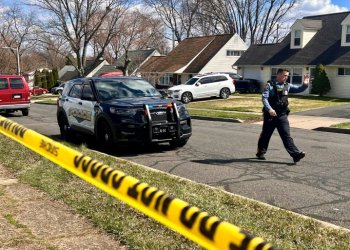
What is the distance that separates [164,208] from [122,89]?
8.00 m

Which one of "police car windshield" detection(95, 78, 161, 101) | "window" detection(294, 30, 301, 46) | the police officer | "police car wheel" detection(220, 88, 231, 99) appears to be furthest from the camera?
"window" detection(294, 30, 301, 46)

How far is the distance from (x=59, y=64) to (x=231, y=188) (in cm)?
9517

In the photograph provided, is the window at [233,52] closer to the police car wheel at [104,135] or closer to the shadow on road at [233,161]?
the police car wheel at [104,135]

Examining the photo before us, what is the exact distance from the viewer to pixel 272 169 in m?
7.97

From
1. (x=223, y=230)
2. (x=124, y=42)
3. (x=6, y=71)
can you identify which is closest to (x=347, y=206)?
(x=223, y=230)

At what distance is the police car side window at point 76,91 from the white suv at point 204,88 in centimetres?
1815

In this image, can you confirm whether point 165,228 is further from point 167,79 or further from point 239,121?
point 167,79

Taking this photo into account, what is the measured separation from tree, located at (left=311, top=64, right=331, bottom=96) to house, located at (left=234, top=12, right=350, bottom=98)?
50 centimetres

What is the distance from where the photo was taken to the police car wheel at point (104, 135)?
9519 mm

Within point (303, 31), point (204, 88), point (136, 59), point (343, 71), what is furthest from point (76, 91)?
point (136, 59)

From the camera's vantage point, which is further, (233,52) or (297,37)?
(233,52)

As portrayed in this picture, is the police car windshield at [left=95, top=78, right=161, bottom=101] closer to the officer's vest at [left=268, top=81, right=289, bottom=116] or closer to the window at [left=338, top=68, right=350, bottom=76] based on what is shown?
the officer's vest at [left=268, top=81, right=289, bottom=116]

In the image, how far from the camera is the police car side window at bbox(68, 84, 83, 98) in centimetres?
1121

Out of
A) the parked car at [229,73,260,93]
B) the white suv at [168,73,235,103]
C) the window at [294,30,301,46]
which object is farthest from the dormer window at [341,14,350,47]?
the white suv at [168,73,235,103]
